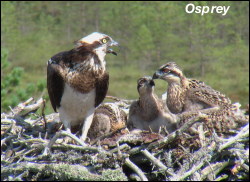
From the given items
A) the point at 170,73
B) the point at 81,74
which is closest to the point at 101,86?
the point at 81,74

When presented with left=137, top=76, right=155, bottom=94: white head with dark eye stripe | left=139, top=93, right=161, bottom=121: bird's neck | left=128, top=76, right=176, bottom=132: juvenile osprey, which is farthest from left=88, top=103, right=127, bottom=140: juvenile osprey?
left=137, top=76, right=155, bottom=94: white head with dark eye stripe

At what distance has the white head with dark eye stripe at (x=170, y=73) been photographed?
5809mm

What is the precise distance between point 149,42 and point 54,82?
28.4 metres

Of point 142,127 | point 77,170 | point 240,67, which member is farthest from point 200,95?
point 240,67

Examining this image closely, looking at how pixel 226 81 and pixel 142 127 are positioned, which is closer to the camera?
pixel 142 127

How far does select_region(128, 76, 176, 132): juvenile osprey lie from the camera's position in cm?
582

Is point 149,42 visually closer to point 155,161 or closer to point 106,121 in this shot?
point 106,121

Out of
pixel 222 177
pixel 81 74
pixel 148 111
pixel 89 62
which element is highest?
pixel 89 62

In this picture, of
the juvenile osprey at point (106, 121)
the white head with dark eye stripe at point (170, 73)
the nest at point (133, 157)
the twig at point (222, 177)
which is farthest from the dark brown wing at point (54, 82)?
the twig at point (222, 177)

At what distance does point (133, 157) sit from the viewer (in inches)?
192

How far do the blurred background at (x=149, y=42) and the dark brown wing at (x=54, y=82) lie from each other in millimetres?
14596

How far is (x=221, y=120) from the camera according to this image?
5.57m

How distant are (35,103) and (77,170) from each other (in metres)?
2.41

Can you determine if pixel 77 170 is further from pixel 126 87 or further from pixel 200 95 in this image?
pixel 126 87
